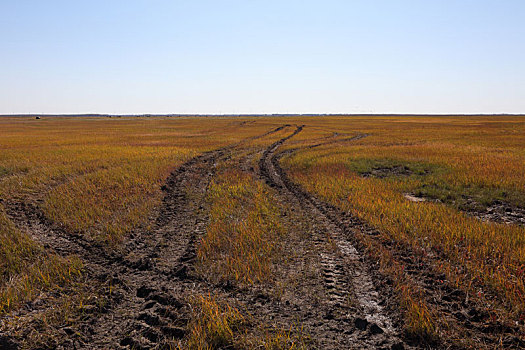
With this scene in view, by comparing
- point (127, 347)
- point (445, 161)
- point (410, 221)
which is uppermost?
point (445, 161)

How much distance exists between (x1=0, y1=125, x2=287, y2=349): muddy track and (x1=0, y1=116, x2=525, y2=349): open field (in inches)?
1.1

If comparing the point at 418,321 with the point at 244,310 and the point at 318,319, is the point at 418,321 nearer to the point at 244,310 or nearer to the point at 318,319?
the point at 318,319

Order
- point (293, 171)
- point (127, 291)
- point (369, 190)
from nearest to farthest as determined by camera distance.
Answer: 1. point (127, 291)
2. point (369, 190)
3. point (293, 171)

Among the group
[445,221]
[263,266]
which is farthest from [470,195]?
[263,266]

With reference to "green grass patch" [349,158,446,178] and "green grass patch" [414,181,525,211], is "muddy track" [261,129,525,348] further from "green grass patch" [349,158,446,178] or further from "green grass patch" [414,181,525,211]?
"green grass patch" [349,158,446,178]

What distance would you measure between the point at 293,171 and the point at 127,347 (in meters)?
13.8

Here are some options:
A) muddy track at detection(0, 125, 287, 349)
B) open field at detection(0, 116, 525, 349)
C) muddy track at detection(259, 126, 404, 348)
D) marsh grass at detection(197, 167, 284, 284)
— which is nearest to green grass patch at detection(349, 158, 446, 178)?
open field at detection(0, 116, 525, 349)

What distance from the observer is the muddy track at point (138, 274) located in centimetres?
419

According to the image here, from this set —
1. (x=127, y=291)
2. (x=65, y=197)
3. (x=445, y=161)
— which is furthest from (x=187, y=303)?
(x=445, y=161)

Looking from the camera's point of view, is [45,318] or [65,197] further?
[65,197]

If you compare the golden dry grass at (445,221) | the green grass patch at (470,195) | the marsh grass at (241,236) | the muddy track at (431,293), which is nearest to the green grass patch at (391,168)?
the golden dry grass at (445,221)

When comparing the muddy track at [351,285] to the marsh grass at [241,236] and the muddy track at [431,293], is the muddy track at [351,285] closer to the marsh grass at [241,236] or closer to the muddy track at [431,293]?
the muddy track at [431,293]

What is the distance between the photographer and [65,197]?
11148 millimetres

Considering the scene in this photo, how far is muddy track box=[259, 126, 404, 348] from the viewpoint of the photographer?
4098 millimetres
